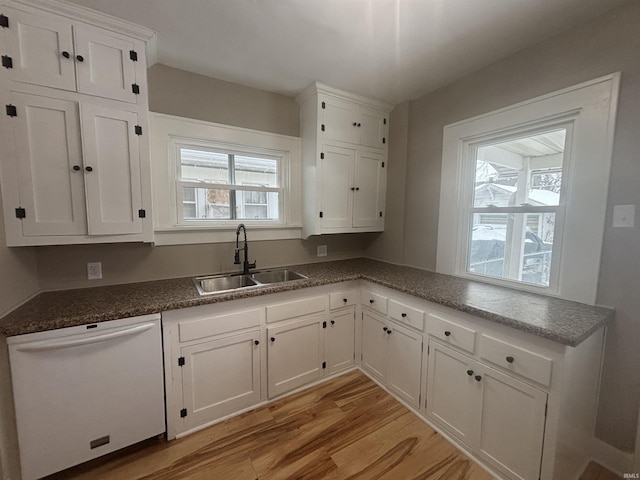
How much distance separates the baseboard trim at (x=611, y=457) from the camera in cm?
143

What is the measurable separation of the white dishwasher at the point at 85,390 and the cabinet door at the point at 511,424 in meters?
1.93

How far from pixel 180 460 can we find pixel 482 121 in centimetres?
309

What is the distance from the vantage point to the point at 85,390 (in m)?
1.40

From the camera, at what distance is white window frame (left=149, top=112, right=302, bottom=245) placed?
2.02 m

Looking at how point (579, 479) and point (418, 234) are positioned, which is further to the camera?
point (418, 234)

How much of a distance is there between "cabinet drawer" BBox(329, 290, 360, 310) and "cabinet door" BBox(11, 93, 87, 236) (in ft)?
5.82

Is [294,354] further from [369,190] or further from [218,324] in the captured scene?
[369,190]

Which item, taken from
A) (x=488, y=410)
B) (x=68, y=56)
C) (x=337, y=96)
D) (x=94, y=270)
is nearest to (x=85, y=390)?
(x=94, y=270)

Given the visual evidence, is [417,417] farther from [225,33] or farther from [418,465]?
[225,33]

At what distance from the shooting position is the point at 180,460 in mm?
1518

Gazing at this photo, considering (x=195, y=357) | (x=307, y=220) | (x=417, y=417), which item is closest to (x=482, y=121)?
(x=307, y=220)

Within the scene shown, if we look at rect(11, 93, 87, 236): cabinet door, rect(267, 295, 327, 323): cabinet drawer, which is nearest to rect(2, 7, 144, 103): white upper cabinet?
rect(11, 93, 87, 236): cabinet door

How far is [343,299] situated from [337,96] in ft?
6.11

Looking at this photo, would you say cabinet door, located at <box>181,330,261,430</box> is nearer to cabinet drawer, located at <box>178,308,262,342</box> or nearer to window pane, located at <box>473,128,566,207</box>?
cabinet drawer, located at <box>178,308,262,342</box>
